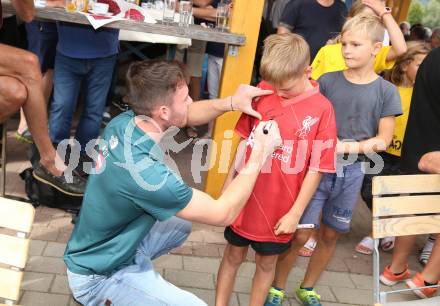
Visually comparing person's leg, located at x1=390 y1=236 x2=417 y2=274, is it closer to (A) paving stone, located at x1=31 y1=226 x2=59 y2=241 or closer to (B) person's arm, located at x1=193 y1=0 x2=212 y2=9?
(A) paving stone, located at x1=31 y1=226 x2=59 y2=241

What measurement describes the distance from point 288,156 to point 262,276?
66 centimetres

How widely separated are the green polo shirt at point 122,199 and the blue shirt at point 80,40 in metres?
1.86

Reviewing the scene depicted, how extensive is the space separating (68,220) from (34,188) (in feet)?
1.16

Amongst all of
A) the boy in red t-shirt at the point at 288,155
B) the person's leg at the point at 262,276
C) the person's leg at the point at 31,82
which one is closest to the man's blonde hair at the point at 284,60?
the boy in red t-shirt at the point at 288,155

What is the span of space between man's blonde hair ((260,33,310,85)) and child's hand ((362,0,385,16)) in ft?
4.36

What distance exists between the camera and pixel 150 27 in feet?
12.0

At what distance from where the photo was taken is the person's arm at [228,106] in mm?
2617

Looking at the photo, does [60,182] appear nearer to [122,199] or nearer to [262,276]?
[262,276]

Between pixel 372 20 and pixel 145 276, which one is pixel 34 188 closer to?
pixel 145 276

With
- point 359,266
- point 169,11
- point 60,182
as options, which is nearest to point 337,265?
point 359,266

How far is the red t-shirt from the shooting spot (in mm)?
2576

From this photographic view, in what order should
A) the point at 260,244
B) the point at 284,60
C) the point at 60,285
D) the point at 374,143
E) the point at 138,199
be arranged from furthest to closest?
the point at 60,285 < the point at 374,143 < the point at 260,244 < the point at 284,60 < the point at 138,199

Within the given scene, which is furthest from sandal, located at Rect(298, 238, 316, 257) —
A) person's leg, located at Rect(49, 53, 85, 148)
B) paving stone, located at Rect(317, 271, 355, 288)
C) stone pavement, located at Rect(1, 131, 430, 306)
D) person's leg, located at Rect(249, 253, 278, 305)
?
person's leg, located at Rect(49, 53, 85, 148)

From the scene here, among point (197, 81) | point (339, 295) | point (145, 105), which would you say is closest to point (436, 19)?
point (197, 81)
